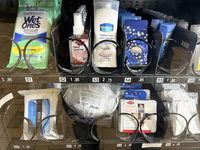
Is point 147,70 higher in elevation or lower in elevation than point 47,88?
higher

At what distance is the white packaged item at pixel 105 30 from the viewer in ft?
1.95

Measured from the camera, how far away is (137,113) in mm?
804

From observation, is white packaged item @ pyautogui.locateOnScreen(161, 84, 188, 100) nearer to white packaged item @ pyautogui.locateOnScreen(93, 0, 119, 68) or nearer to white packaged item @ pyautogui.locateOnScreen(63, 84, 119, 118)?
white packaged item @ pyautogui.locateOnScreen(63, 84, 119, 118)

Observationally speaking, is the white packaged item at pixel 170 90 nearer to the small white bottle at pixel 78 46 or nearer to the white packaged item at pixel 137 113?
the white packaged item at pixel 137 113

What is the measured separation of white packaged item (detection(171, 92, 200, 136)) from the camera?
0.76 metres

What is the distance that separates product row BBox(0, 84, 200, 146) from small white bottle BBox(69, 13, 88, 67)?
7.1 inches

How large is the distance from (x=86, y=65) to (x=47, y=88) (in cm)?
38

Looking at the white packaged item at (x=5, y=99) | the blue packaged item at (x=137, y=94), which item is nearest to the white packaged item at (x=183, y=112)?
the blue packaged item at (x=137, y=94)

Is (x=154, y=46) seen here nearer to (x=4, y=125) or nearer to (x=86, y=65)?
(x=86, y=65)

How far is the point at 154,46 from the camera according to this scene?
0.61 metres

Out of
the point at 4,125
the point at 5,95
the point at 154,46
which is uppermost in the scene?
the point at 154,46

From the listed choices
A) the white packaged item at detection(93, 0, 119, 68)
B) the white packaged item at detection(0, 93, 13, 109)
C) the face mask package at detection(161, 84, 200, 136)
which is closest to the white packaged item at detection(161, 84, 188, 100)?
the face mask package at detection(161, 84, 200, 136)

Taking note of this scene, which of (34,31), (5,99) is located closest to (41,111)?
(5,99)

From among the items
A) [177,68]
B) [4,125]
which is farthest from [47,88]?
[177,68]
